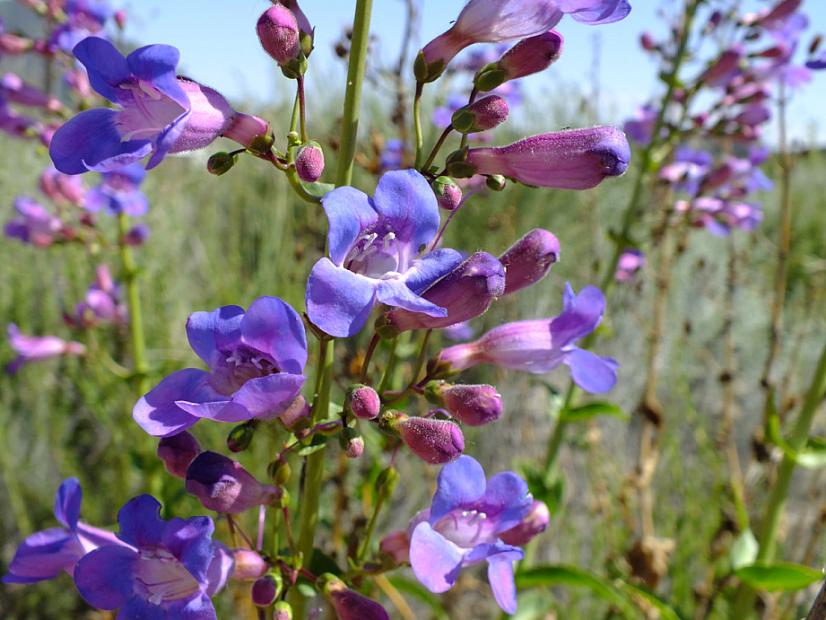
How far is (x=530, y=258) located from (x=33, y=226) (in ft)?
9.08

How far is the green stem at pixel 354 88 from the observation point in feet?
4.08

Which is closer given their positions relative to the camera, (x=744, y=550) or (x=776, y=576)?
(x=776, y=576)

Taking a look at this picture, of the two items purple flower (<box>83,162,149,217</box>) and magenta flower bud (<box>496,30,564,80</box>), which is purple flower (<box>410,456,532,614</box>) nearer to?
magenta flower bud (<box>496,30,564,80</box>)

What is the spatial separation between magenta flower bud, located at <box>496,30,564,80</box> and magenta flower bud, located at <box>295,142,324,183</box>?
1.28 feet

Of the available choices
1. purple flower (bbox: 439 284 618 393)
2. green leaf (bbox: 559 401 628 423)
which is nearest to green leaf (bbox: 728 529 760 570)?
green leaf (bbox: 559 401 628 423)

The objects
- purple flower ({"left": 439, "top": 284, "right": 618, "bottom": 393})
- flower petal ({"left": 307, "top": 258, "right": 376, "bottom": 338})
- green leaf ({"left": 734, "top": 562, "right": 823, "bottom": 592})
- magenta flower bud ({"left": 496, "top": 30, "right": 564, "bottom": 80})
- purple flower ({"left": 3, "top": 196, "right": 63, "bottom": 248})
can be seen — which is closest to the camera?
flower petal ({"left": 307, "top": 258, "right": 376, "bottom": 338})

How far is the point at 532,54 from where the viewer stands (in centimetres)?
134

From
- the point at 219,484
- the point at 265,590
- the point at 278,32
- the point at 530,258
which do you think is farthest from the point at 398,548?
the point at 278,32

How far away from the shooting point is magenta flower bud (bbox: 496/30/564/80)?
1334 millimetres

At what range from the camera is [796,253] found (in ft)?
32.6

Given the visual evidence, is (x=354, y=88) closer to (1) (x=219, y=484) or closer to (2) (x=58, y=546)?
(1) (x=219, y=484)

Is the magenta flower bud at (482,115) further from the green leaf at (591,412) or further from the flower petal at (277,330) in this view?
the green leaf at (591,412)

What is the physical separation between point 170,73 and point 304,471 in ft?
2.37

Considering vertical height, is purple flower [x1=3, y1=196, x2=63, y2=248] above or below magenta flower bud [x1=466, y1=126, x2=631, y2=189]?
below
